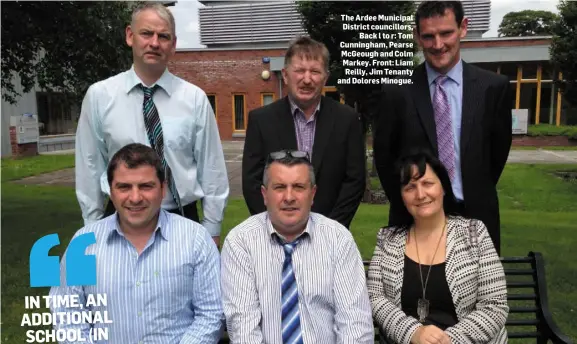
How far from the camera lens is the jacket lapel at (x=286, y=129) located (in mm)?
3057

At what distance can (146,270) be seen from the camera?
245cm

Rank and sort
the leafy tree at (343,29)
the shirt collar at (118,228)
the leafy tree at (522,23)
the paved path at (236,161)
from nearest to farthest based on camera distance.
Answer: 1. the shirt collar at (118,228)
2. the leafy tree at (343,29)
3. the paved path at (236,161)
4. the leafy tree at (522,23)

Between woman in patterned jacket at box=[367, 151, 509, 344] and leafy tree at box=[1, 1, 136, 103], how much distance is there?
6.15 m

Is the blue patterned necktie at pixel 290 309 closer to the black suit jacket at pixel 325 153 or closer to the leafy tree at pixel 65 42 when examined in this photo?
the black suit jacket at pixel 325 153

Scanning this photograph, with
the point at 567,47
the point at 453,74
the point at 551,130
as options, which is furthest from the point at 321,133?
the point at 551,130

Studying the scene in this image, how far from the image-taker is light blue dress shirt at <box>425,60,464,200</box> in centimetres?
297

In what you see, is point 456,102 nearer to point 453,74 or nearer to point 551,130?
point 453,74

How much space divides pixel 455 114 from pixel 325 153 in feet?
2.58

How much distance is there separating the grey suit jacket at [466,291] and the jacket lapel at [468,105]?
21.8 inches

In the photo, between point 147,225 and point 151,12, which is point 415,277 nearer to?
point 147,225

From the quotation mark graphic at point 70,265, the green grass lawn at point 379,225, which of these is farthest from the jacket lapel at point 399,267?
the green grass lawn at point 379,225

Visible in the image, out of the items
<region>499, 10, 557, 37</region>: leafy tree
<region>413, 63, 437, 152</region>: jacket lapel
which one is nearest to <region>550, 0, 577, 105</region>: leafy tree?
<region>413, 63, 437, 152</region>: jacket lapel

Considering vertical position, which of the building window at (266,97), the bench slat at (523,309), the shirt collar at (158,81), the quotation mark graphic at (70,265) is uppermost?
the building window at (266,97)

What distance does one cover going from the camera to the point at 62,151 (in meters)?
20.0
